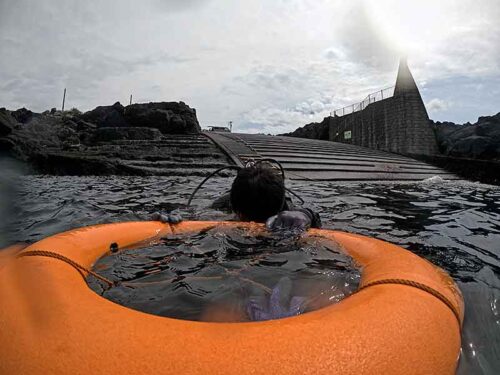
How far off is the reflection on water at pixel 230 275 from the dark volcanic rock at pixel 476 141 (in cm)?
1611

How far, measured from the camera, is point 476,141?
1582cm

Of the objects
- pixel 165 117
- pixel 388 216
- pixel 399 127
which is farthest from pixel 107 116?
pixel 388 216

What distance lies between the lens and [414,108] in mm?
16922

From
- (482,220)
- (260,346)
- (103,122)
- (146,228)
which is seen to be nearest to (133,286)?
(146,228)

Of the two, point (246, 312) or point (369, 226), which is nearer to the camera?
point (246, 312)

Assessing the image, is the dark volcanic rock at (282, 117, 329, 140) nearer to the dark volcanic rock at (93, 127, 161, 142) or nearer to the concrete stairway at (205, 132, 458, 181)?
the concrete stairway at (205, 132, 458, 181)

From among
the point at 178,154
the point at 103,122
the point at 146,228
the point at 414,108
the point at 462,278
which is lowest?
the point at 462,278

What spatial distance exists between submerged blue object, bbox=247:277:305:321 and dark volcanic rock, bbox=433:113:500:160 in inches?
656

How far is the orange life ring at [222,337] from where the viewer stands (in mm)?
819

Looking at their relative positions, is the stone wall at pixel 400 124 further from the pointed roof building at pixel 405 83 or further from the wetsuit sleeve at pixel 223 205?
the wetsuit sleeve at pixel 223 205

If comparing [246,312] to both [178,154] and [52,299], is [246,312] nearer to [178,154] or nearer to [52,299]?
[52,299]

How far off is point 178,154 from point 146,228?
321 inches

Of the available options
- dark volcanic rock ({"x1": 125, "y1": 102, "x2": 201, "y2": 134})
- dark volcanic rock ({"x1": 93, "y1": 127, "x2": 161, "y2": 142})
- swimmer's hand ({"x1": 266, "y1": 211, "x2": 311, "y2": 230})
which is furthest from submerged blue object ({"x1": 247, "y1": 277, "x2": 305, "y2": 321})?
dark volcanic rock ({"x1": 125, "y1": 102, "x2": 201, "y2": 134})

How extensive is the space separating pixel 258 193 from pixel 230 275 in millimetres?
931
